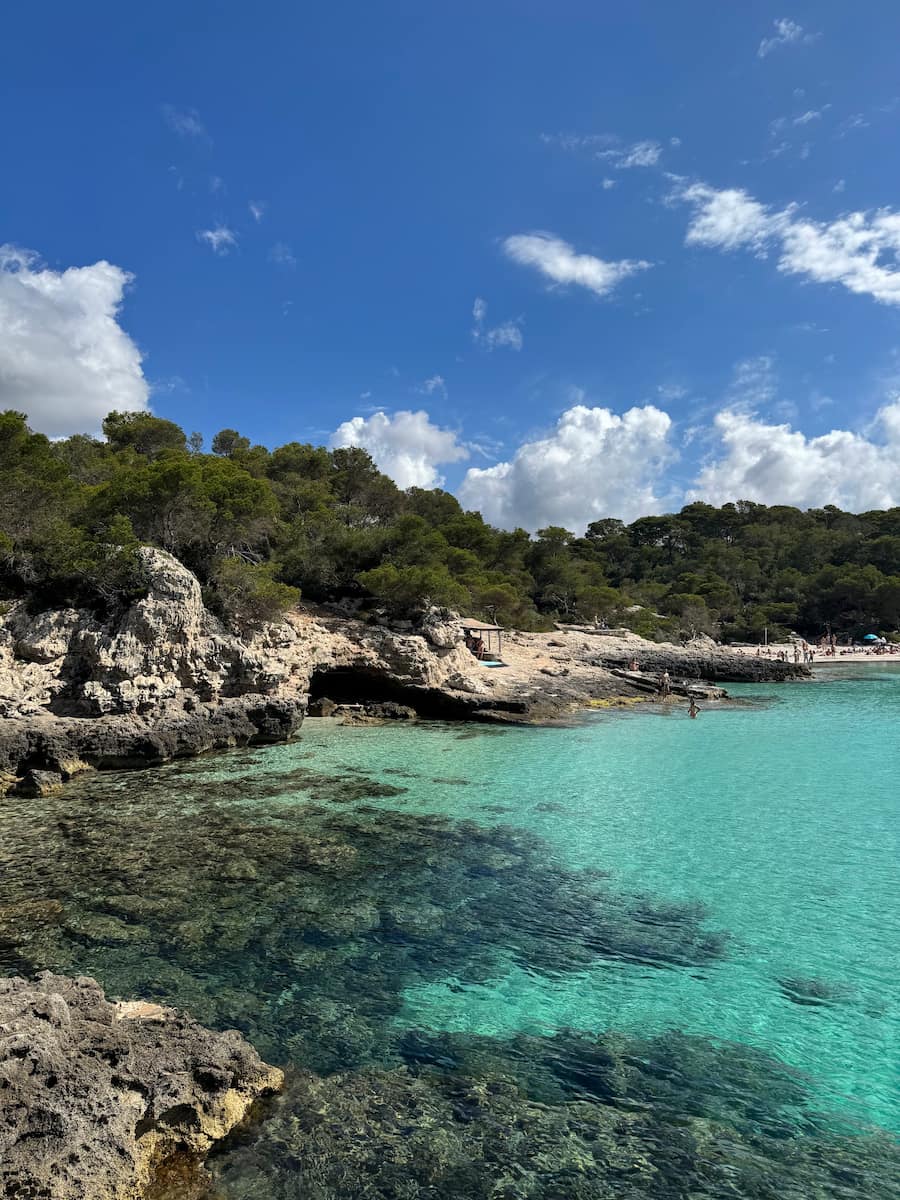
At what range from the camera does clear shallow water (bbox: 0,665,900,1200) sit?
537cm

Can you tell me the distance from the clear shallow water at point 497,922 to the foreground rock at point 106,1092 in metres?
0.41

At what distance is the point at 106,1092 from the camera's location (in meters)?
4.16

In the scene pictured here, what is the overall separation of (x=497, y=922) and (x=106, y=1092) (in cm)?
466

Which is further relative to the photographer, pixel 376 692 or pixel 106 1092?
pixel 376 692

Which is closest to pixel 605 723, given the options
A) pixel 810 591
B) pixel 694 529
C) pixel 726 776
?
pixel 726 776

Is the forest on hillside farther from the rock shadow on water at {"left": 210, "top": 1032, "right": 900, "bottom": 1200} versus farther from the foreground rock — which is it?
the rock shadow on water at {"left": 210, "top": 1032, "right": 900, "bottom": 1200}

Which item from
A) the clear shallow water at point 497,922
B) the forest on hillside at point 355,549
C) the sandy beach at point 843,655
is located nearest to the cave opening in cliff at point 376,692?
the forest on hillside at point 355,549

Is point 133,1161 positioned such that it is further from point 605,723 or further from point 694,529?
point 694,529

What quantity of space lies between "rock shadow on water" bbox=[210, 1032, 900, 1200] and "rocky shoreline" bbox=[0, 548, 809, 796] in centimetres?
1108

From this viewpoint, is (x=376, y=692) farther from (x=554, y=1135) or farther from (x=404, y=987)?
(x=554, y=1135)

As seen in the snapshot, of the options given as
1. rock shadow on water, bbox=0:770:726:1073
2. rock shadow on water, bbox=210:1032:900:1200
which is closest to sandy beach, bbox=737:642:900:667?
rock shadow on water, bbox=0:770:726:1073

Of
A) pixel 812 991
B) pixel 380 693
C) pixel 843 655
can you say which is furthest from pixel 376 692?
pixel 843 655

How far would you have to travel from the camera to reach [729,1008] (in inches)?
244

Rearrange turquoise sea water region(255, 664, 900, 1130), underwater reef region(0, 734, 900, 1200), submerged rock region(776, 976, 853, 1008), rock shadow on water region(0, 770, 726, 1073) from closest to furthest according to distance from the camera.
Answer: underwater reef region(0, 734, 900, 1200) → turquoise sea water region(255, 664, 900, 1130) → rock shadow on water region(0, 770, 726, 1073) → submerged rock region(776, 976, 853, 1008)
